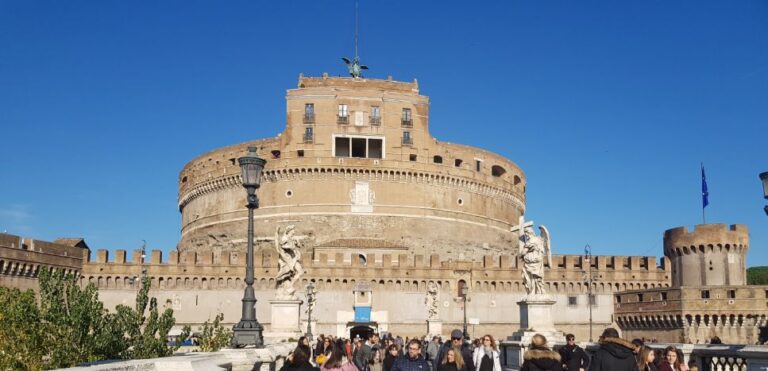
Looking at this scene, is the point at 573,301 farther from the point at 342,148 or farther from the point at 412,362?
the point at 412,362

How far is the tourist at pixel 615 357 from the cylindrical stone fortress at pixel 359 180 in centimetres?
4684

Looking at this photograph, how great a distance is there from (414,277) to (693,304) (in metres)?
16.0

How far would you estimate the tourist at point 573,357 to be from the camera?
9.93 meters

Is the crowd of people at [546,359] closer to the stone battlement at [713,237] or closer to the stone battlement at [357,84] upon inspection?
the stone battlement at [713,237]

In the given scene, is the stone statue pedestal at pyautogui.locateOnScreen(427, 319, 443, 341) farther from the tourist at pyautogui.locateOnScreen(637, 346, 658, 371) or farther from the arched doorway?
the tourist at pyautogui.locateOnScreen(637, 346, 658, 371)

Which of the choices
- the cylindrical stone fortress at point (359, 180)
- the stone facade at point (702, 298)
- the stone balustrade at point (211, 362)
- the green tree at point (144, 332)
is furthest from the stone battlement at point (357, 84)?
the green tree at point (144, 332)

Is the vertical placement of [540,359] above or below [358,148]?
below

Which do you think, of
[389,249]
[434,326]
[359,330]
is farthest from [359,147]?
[434,326]

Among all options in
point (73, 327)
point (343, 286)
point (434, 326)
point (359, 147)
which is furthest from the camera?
point (359, 147)

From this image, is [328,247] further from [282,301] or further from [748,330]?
[282,301]

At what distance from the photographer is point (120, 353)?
33.3 ft

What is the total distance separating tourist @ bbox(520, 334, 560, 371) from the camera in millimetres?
7637

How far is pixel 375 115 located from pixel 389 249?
31.8ft

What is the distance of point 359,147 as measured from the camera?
2313 inches
